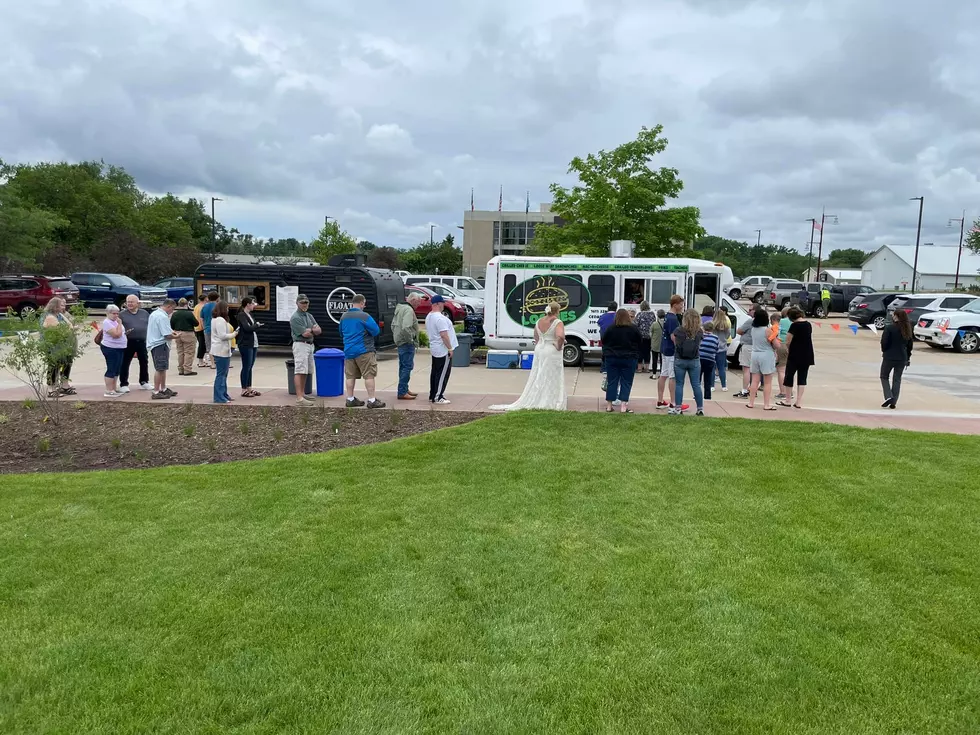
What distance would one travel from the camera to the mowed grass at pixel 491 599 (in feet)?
10.2

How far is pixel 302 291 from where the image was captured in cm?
1736

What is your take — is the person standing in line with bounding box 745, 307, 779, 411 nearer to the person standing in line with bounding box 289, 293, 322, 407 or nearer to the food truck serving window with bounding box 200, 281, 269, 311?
the person standing in line with bounding box 289, 293, 322, 407

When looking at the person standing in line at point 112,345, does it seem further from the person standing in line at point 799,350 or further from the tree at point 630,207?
the tree at point 630,207

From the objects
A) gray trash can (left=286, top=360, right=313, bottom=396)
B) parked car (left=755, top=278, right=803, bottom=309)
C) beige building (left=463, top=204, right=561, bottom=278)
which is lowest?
gray trash can (left=286, top=360, right=313, bottom=396)

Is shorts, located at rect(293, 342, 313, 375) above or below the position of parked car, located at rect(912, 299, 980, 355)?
below

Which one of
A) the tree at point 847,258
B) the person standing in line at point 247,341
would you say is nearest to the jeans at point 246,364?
the person standing in line at point 247,341

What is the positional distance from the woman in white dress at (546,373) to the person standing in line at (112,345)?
6.28 m

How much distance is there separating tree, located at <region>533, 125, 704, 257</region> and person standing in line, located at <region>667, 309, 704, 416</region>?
17.1 metres

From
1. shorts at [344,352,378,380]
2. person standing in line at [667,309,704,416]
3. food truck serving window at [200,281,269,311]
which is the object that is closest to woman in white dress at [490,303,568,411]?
person standing in line at [667,309,704,416]

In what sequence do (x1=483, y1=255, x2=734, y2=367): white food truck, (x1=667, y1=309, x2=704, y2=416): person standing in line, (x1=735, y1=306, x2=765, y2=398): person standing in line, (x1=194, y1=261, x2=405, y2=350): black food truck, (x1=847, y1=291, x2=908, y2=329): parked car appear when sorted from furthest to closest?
(x1=847, y1=291, x2=908, y2=329): parked car, (x1=194, y1=261, x2=405, y2=350): black food truck, (x1=483, y1=255, x2=734, y2=367): white food truck, (x1=735, y1=306, x2=765, y2=398): person standing in line, (x1=667, y1=309, x2=704, y2=416): person standing in line

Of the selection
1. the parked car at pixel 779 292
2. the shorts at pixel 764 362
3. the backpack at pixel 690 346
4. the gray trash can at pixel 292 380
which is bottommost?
the gray trash can at pixel 292 380

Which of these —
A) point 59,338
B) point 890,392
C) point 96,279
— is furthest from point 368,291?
point 96,279

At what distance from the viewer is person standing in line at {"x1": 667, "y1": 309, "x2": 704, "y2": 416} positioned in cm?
990

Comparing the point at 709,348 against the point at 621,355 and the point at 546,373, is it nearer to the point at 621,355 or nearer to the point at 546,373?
the point at 621,355
